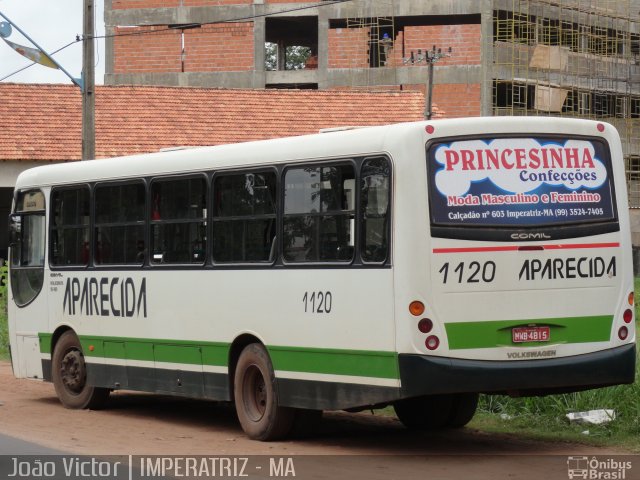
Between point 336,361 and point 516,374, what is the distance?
5.29 ft

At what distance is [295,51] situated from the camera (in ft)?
294

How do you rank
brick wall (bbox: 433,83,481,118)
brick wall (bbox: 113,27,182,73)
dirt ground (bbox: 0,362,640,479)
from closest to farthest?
1. dirt ground (bbox: 0,362,640,479)
2. brick wall (bbox: 433,83,481,118)
3. brick wall (bbox: 113,27,182,73)

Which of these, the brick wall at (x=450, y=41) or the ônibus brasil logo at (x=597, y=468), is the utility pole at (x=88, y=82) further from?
the brick wall at (x=450, y=41)

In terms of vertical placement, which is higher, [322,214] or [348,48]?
[348,48]

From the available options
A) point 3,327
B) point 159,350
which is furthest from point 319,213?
point 3,327

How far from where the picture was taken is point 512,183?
39.7 feet

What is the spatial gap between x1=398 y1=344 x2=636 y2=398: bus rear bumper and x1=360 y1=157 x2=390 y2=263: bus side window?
0.97 meters

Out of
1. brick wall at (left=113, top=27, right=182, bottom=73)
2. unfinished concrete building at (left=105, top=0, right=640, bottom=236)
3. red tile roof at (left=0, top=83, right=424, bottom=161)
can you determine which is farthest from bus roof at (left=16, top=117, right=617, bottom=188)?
brick wall at (left=113, top=27, right=182, bottom=73)

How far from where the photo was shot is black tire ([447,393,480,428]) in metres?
14.2

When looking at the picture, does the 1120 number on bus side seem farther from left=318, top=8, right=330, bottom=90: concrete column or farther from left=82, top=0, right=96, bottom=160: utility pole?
left=318, top=8, right=330, bottom=90: concrete column

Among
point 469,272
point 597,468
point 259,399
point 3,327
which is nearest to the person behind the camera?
point 597,468

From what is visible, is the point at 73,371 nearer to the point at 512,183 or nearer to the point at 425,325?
the point at 425,325

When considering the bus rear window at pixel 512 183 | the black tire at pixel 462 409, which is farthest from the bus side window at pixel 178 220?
the bus rear window at pixel 512 183

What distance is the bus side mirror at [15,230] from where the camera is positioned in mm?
18000
